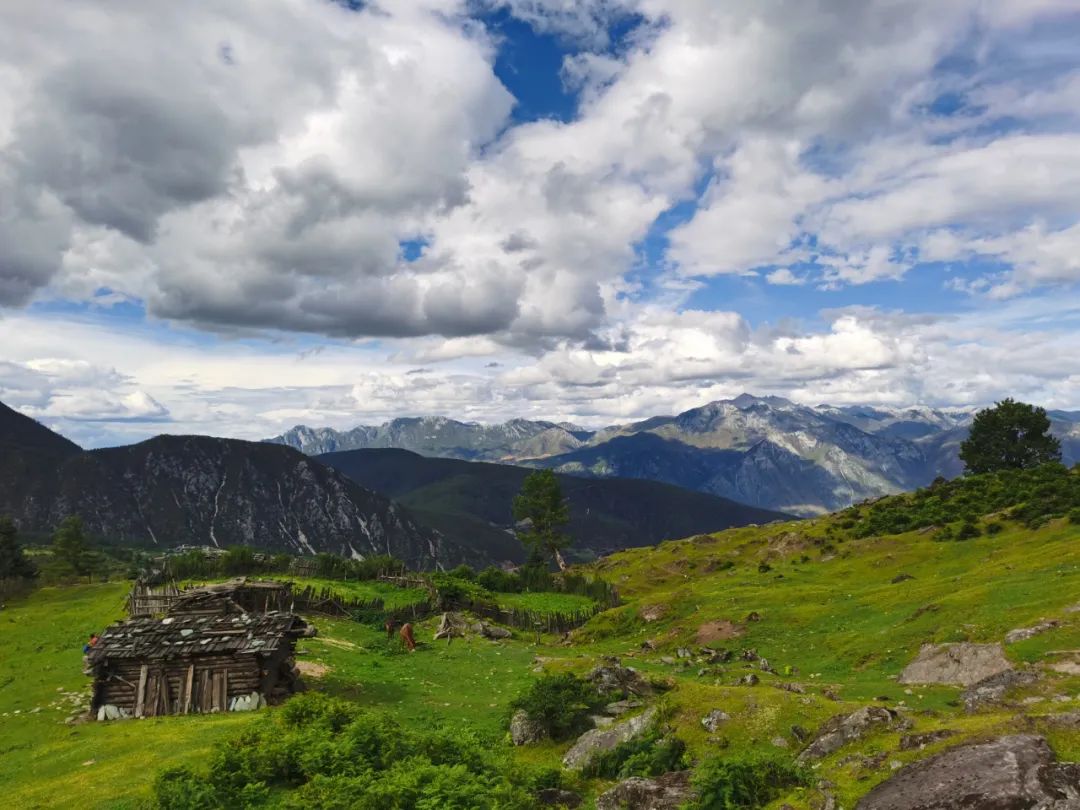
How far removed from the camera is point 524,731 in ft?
78.7

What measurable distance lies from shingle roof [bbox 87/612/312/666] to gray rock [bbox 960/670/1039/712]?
101 ft

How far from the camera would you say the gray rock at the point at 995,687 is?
2058cm

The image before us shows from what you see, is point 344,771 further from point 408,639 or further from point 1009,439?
point 1009,439

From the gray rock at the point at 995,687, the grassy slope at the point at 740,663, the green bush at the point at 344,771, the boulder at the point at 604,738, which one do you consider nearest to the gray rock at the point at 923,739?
the grassy slope at the point at 740,663

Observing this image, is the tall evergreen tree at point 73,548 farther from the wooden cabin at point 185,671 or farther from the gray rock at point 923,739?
Result: the gray rock at point 923,739

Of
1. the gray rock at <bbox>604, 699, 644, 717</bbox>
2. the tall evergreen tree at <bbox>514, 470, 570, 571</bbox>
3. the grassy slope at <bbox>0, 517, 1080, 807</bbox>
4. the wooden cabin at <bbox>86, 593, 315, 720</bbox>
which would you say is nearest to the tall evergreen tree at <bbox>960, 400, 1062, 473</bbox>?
the grassy slope at <bbox>0, 517, 1080, 807</bbox>

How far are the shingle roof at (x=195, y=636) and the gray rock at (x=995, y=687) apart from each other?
30.9m

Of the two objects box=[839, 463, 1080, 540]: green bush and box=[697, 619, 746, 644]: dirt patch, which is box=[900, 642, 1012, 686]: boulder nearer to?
box=[697, 619, 746, 644]: dirt patch

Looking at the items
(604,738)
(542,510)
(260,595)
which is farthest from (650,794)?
(542,510)

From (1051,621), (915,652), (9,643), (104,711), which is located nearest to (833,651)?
(915,652)

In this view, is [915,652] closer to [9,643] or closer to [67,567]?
[9,643]

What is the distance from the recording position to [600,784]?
62.1ft

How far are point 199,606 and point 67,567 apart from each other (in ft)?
341

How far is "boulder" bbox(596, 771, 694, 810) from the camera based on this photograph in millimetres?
15922
